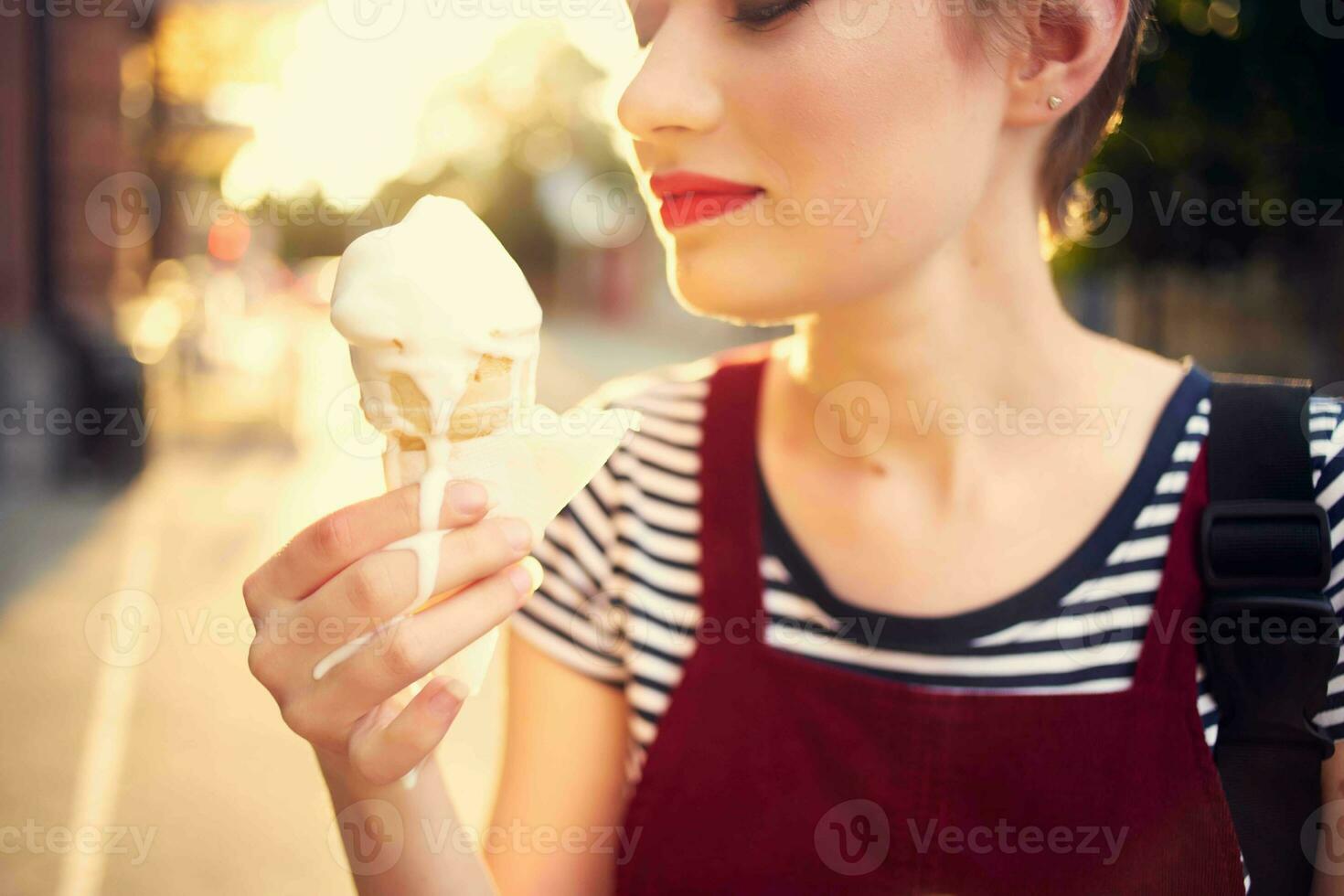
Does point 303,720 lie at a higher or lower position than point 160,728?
higher

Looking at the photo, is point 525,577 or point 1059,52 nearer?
point 525,577

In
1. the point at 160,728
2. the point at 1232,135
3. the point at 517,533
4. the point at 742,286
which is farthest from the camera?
the point at 1232,135

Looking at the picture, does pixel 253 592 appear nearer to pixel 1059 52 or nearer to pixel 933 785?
pixel 933 785

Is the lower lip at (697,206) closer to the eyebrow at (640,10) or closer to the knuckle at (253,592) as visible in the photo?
the eyebrow at (640,10)

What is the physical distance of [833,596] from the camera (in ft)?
6.37

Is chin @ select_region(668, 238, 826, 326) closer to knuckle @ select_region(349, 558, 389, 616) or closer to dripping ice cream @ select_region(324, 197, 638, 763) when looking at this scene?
dripping ice cream @ select_region(324, 197, 638, 763)

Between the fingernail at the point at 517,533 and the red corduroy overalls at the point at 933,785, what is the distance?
1.92 feet

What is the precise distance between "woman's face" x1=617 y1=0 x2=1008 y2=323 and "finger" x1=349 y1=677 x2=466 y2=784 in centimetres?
78

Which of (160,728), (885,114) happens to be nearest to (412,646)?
(885,114)

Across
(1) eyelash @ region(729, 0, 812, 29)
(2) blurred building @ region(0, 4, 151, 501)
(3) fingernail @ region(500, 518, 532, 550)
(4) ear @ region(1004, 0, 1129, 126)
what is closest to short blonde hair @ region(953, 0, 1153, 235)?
(4) ear @ region(1004, 0, 1129, 126)

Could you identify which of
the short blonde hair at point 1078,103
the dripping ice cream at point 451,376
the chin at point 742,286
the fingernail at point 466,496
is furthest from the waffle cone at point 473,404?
the short blonde hair at point 1078,103

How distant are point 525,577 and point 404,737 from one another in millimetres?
274

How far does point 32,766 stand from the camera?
15.4 ft

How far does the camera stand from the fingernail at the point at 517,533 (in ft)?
4.88
